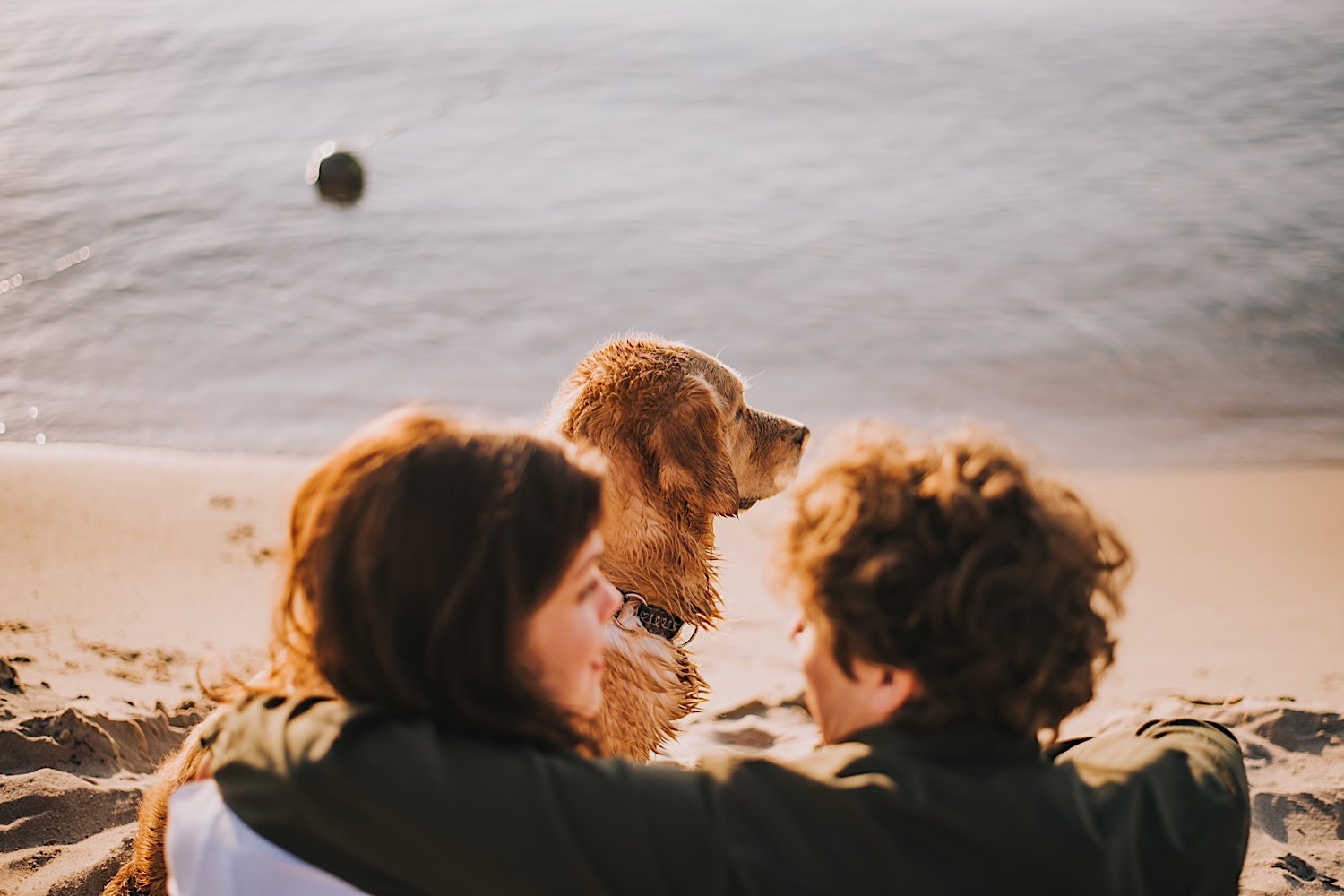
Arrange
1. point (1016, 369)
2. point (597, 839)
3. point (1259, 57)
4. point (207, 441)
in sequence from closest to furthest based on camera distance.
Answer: point (597, 839) < point (207, 441) < point (1016, 369) < point (1259, 57)

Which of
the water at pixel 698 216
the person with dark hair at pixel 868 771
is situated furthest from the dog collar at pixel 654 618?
the water at pixel 698 216

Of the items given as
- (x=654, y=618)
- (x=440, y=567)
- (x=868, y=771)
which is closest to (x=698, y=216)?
(x=654, y=618)

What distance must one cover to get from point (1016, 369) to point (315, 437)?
212 inches

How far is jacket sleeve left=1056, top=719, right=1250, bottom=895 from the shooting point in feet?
5.49

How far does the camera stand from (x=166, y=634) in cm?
519

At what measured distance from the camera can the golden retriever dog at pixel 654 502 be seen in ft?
10.9

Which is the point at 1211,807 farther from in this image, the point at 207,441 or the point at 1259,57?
the point at 1259,57

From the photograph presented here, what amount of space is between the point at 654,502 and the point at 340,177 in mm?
11242

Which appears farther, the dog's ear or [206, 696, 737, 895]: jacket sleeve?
the dog's ear

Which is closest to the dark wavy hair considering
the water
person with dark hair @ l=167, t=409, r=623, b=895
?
person with dark hair @ l=167, t=409, r=623, b=895

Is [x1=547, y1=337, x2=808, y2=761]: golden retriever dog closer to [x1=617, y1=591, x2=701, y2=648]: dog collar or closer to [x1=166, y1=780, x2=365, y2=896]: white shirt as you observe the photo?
[x1=617, y1=591, x2=701, y2=648]: dog collar

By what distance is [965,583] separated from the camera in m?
1.66

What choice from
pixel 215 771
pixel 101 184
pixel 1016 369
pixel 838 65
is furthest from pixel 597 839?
pixel 838 65

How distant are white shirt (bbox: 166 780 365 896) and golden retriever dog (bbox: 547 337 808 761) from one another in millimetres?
1511
